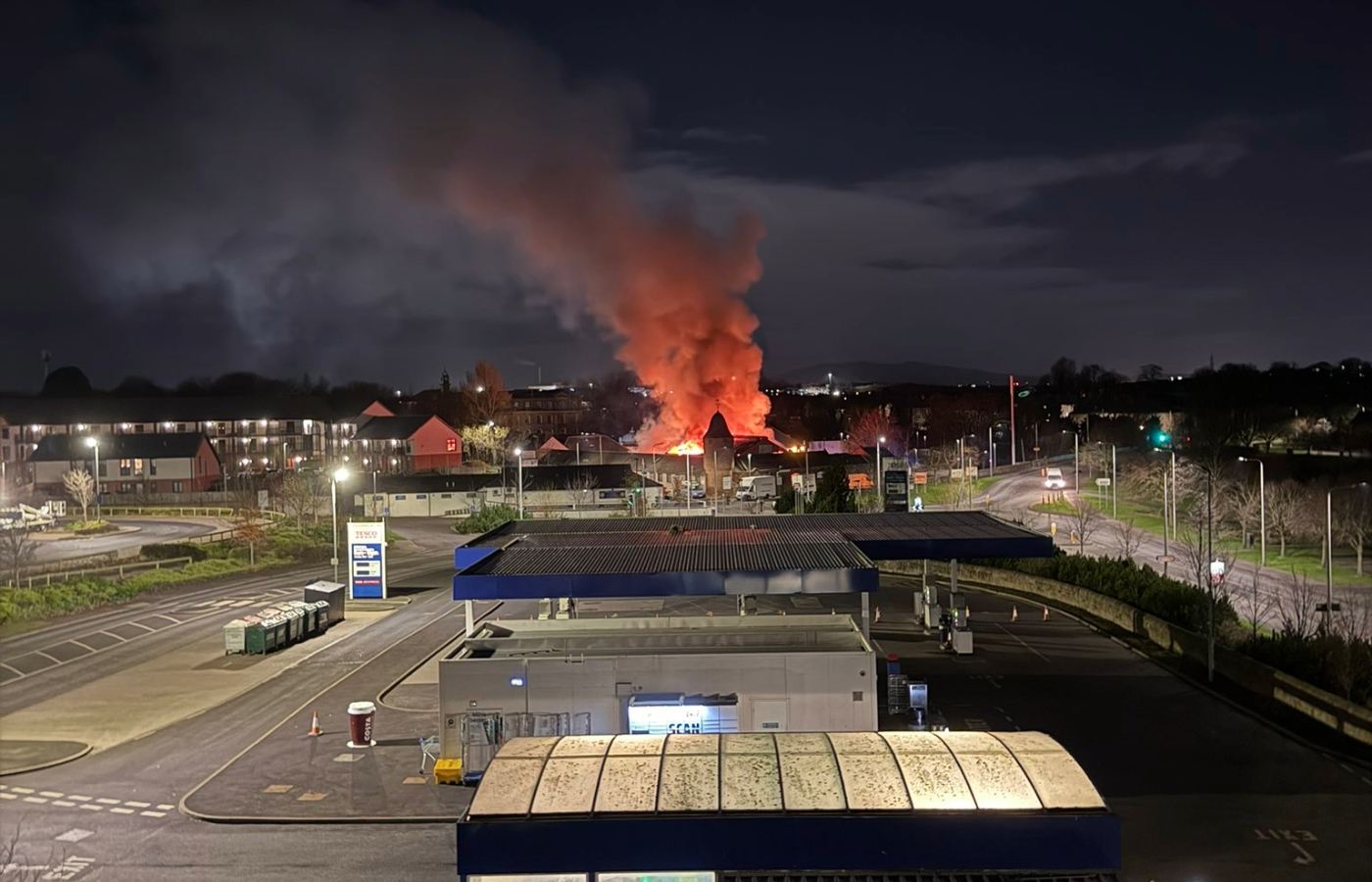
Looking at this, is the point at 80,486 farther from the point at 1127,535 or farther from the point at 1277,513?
the point at 1277,513

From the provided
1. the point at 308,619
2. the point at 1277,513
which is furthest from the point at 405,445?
the point at 1277,513

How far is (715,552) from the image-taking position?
23.4 metres

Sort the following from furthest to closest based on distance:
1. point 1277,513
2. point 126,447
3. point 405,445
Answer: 1. point 405,445
2. point 126,447
3. point 1277,513

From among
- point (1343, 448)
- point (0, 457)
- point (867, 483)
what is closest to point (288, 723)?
point (867, 483)

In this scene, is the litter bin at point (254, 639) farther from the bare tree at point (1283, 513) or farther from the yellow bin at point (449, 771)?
the bare tree at point (1283, 513)

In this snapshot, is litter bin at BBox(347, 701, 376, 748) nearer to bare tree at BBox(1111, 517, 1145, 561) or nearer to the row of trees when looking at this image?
the row of trees

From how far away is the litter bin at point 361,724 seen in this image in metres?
20.2

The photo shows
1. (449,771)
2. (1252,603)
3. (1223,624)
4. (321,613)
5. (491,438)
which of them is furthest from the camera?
(491,438)

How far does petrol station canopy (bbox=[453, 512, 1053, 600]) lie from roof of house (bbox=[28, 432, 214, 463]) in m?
65.3

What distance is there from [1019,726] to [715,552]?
25.5 ft

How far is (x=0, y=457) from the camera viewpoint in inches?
3573

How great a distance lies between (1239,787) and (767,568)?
9375mm

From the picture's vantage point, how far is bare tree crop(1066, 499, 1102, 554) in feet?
148

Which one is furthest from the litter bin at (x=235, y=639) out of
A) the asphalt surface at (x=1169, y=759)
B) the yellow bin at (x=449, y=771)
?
the asphalt surface at (x=1169, y=759)
